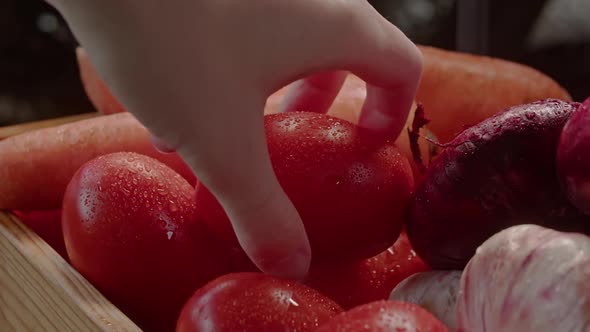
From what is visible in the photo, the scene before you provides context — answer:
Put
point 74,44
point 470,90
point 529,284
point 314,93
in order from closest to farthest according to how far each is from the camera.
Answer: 1. point 529,284
2. point 314,93
3. point 470,90
4. point 74,44

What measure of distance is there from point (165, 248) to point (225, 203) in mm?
93

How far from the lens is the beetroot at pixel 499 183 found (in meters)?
0.34

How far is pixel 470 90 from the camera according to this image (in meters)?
0.72

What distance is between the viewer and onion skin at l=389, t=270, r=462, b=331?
0.36 metres

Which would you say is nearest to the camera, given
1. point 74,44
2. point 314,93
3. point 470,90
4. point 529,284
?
point 529,284

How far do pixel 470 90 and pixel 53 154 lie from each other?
1.32ft

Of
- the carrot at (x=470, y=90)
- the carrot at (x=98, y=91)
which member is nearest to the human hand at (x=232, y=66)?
the carrot at (x=470, y=90)

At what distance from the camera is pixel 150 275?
0.42 m

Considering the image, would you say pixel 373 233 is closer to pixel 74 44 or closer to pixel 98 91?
pixel 98 91

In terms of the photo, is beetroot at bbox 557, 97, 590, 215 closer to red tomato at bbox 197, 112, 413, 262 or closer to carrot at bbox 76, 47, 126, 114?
red tomato at bbox 197, 112, 413, 262

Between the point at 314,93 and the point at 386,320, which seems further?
the point at 314,93

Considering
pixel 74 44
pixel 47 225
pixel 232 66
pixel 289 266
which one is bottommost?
pixel 74 44

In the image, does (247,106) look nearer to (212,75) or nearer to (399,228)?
(212,75)

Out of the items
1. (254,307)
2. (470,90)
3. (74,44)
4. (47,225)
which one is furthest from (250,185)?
(74,44)
